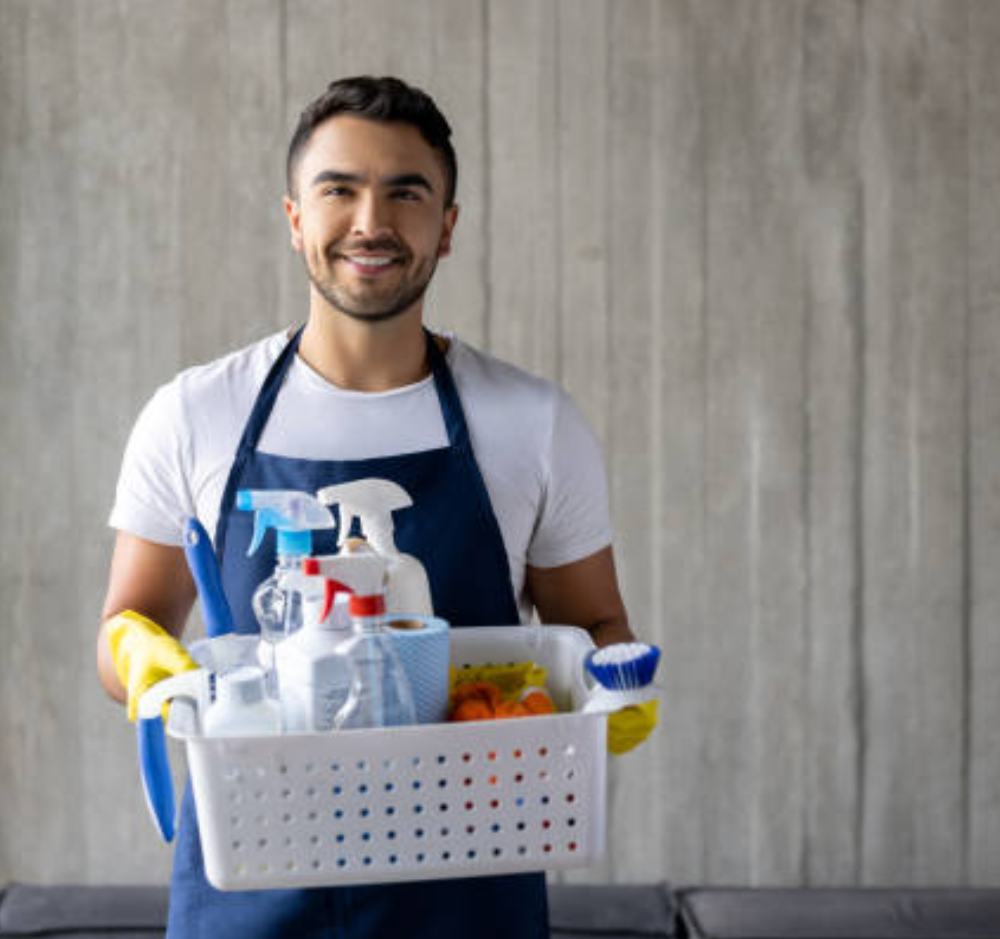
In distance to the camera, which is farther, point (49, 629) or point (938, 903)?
point (49, 629)

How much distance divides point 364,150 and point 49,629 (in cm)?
168

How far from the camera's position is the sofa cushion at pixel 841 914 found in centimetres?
235

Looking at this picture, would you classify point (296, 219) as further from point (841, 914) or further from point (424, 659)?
point (841, 914)

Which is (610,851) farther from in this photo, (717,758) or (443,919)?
(443,919)

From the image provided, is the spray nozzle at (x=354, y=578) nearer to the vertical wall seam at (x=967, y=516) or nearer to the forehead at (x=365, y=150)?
the forehead at (x=365, y=150)

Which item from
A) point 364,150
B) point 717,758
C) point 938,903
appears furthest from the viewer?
point 717,758

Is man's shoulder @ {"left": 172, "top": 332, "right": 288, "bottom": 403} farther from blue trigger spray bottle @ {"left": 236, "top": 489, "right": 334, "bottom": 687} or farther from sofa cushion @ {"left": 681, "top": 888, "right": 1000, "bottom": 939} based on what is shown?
sofa cushion @ {"left": 681, "top": 888, "right": 1000, "bottom": 939}

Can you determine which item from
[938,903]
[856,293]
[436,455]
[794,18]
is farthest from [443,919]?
[794,18]

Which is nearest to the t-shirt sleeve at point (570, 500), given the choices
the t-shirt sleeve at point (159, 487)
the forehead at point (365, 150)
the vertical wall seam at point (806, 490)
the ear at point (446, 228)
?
the ear at point (446, 228)

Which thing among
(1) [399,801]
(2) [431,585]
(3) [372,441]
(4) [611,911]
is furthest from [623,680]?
(4) [611,911]

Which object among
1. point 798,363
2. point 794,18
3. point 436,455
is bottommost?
point 436,455

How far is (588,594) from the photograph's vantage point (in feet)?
5.01

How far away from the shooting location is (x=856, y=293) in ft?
8.56

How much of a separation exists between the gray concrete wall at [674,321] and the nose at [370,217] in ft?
4.06
